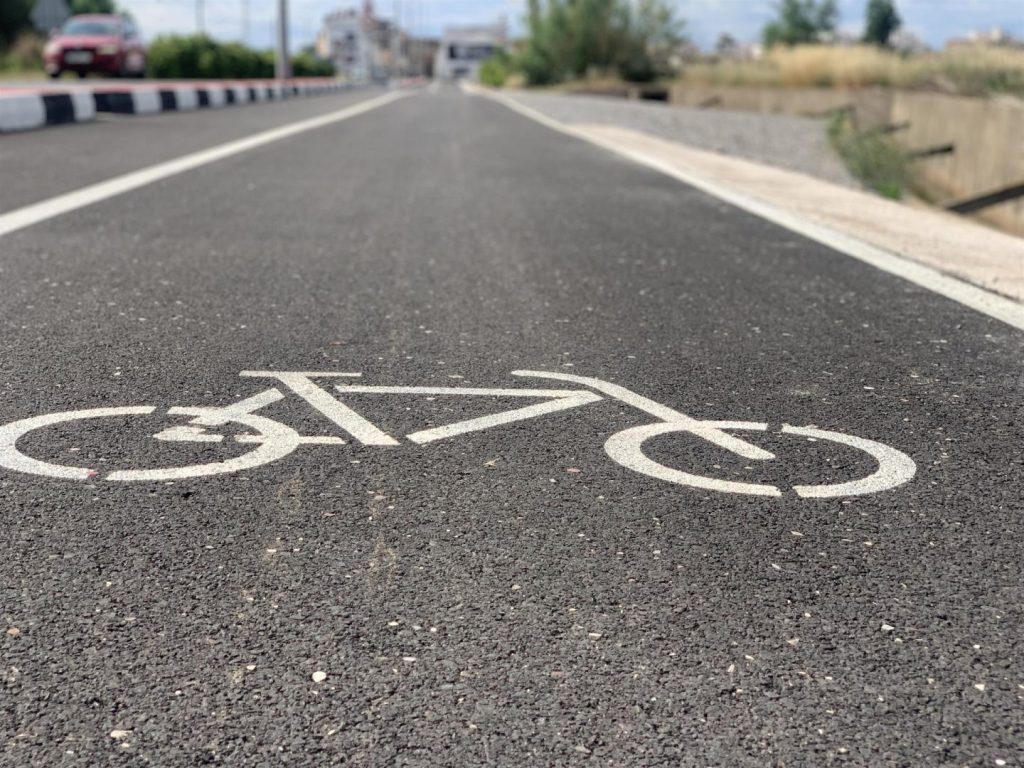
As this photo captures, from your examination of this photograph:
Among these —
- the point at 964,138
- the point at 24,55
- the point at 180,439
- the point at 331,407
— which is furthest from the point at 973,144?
the point at 24,55

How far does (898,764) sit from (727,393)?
215cm

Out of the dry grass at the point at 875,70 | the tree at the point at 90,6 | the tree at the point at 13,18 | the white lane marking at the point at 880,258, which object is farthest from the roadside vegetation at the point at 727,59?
the tree at the point at 90,6

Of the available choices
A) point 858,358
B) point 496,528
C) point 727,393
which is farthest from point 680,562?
point 858,358

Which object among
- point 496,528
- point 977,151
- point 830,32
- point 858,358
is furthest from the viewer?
point 830,32

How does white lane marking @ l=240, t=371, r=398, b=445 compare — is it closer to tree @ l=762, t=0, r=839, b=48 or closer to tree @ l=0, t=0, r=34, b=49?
tree @ l=0, t=0, r=34, b=49

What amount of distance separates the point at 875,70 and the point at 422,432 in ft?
124

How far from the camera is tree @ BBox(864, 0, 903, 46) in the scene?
5797 inches

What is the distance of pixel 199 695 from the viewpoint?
2.01 meters

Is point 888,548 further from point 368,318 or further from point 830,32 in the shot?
point 830,32

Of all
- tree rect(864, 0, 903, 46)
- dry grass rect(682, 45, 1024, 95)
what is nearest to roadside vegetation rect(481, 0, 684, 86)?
dry grass rect(682, 45, 1024, 95)

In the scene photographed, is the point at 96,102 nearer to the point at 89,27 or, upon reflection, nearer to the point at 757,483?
the point at 89,27

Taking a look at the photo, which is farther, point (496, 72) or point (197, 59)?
point (496, 72)

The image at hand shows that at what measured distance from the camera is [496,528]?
275 cm

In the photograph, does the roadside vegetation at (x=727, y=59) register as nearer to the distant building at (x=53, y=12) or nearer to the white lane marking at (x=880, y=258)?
the white lane marking at (x=880, y=258)
